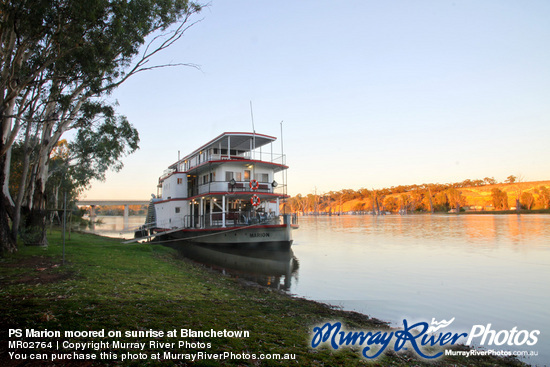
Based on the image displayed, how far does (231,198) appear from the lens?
2623 cm

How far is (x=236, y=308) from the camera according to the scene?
25.0 ft

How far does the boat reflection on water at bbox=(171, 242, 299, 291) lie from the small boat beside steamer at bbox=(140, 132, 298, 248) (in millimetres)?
626

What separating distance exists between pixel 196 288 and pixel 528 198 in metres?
125

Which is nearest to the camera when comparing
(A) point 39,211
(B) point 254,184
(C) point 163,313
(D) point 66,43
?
(C) point 163,313

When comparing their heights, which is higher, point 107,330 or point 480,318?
point 107,330

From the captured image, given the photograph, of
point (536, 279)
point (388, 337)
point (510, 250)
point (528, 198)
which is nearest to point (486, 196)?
point (528, 198)

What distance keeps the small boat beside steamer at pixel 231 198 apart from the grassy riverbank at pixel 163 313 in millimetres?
11202

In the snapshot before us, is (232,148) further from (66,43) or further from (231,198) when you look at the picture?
(66,43)

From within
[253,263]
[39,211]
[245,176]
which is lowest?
[253,263]

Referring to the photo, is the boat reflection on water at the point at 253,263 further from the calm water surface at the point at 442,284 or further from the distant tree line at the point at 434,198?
the distant tree line at the point at 434,198

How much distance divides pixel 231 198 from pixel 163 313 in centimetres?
2001

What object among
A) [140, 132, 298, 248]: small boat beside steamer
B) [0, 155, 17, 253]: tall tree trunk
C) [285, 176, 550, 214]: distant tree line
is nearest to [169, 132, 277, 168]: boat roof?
[140, 132, 298, 248]: small boat beside steamer

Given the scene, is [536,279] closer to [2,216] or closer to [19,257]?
[19,257]

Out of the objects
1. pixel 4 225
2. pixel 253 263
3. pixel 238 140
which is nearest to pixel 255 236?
pixel 253 263
